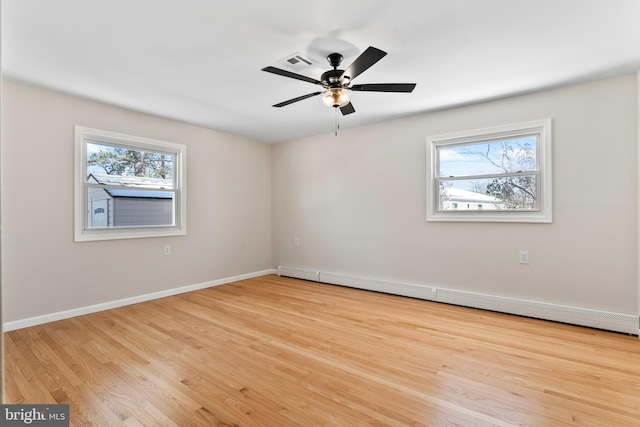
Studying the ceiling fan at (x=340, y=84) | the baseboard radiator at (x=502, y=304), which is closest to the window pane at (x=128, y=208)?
the baseboard radiator at (x=502, y=304)

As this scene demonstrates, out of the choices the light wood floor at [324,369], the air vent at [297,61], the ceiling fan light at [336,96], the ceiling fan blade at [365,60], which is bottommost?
the light wood floor at [324,369]

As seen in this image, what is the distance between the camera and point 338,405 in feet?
6.72

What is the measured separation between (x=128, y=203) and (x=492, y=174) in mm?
4481

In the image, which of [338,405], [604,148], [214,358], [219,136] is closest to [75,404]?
[214,358]

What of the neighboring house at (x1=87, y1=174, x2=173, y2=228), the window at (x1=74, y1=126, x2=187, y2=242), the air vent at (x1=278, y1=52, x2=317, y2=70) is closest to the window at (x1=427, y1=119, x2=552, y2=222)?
the air vent at (x1=278, y1=52, x2=317, y2=70)

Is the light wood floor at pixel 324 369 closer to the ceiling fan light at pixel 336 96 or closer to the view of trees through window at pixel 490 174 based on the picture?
the view of trees through window at pixel 490 174

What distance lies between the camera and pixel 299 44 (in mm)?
2611

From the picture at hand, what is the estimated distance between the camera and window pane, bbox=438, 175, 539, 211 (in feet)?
12.2

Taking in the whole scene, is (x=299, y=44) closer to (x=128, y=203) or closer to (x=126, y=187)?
(x=126, y=187)

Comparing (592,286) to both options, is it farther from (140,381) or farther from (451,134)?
(140,381)

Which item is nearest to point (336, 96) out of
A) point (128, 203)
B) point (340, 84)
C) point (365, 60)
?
point (340, 84)

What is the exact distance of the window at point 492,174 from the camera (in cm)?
361

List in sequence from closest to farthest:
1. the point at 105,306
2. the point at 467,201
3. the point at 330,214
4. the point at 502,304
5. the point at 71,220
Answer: the point at 71,220, the point at 502,304, the point at 105,306, the point at 467,201, the point at 330,214
